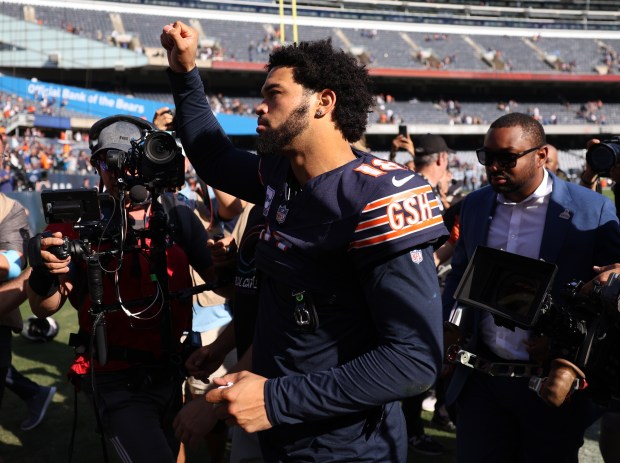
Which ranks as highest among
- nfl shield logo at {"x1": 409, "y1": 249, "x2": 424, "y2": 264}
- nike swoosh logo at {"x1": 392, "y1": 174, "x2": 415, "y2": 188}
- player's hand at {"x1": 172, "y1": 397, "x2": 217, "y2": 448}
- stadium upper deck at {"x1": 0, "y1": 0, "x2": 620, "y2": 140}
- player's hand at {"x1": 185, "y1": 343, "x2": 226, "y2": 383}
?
nike swoosh logo at {"x1": 392, "y1": 174, "x2": 415, "y2": 188}

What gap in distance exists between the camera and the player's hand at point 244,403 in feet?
5.35

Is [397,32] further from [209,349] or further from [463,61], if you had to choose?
[209,349]


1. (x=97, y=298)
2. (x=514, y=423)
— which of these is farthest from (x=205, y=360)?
(x=514, y=423)

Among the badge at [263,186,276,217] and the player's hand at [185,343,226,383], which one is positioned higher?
the badge at [263,186,276,217]

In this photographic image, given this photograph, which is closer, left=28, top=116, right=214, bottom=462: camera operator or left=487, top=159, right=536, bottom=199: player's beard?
left=28, top=116, right=214, bottom=462: camera operator

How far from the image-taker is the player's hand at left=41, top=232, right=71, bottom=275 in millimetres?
2451

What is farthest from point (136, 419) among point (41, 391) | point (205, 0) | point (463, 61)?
point (463, 61)

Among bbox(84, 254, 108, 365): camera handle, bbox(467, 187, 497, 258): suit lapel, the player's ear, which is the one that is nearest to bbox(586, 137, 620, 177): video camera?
bbox(467, 187, 497, 258): suit lapel

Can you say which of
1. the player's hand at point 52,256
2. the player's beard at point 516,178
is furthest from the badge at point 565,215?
the player's hand at point 52,256

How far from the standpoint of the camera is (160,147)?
103 inches

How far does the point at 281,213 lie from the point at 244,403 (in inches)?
21.3

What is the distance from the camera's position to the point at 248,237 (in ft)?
7.99

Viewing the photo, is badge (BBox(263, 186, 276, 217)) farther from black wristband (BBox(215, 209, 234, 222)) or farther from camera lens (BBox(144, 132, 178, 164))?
black wristband (BBox(215, 209, 234, 222))

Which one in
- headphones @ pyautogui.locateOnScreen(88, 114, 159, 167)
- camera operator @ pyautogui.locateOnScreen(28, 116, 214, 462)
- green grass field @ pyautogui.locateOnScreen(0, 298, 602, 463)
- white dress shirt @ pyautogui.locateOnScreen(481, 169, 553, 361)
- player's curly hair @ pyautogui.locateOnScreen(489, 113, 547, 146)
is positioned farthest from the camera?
green grass field @ pyautogui.locateOnScreen(0, 298, 602, 463)
